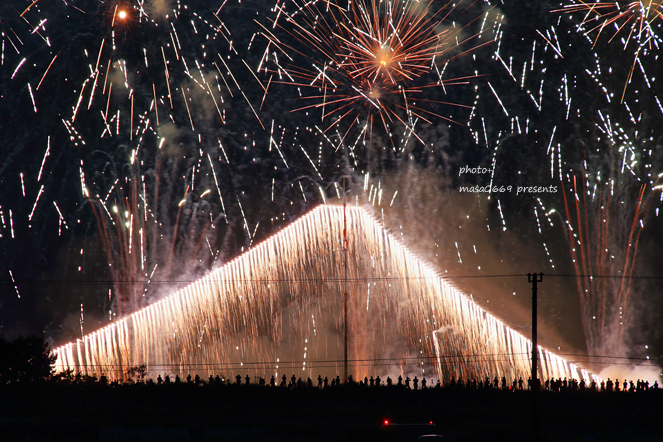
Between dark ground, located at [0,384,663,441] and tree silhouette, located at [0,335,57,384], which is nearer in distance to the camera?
dark ground, located at [0,384,663,441]

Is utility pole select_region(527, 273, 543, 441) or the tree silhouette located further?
the tree silhouette

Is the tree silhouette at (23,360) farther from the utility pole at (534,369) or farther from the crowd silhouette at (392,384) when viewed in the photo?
the utility pole at (534,369)

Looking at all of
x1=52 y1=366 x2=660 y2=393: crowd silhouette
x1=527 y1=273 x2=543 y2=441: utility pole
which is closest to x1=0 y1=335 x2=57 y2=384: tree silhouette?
x1=52 y1=366 x2=660 y2=393: crowd silhouette

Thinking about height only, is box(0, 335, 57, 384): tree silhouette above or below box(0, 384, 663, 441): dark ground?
above

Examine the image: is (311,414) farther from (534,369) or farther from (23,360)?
(23,360)

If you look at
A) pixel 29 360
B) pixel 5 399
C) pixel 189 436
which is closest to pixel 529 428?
pixel 189 436

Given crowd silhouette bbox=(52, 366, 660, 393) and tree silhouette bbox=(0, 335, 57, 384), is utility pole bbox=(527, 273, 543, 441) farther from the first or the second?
tree silhouette bbox=(0, 335, 57, 384)

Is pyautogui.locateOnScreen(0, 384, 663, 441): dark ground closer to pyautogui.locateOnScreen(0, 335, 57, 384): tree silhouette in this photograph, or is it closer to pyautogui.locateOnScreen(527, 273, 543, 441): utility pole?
pyautogui.locateOnScreen(527, 273, 543, 441): utility pole

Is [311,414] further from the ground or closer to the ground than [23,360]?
closer to the ground

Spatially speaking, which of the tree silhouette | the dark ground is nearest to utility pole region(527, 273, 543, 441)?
the dark ground

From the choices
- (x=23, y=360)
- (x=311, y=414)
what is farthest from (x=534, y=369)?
(x=23, y=360)
